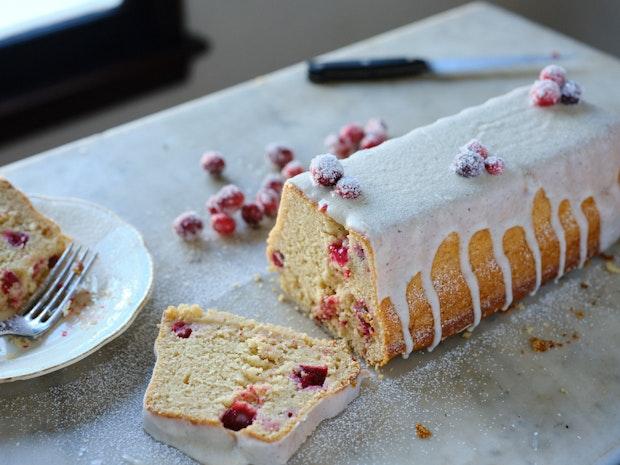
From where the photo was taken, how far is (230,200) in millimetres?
3244

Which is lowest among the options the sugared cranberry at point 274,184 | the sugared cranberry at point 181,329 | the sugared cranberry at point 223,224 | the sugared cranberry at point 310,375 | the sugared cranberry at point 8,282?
the sugared cranberry at point 223,224

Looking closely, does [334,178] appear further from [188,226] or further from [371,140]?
[371,140]

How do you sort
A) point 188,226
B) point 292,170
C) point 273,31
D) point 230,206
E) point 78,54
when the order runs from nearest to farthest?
1. point 188,226
2. point 230,206
3. point 292,170
4. point 78,54
5. point 273,31

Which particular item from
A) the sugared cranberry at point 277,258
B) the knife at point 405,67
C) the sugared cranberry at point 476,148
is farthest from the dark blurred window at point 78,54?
the sugared cranberry at point 476,148

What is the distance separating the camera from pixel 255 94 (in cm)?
404

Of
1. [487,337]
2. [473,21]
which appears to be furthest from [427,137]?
[473,21]

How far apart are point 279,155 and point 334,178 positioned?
0.91 m

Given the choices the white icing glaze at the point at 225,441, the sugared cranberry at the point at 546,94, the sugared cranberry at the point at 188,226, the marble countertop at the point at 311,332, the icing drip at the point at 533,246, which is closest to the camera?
the white icing glaze at the point at 225,441

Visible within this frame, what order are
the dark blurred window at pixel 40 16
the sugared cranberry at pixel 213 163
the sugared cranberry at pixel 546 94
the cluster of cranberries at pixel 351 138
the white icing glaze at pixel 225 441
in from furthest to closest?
the dark blurred window at pixel 40 16 < the cluster of cranberries at pixel 351 138 < the sugared cranberry at pixel 213 163 < the sugared cranberry at pixel 546 94 < the white icing glaze at pixel 225 441

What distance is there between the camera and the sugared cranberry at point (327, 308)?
8.91 feet

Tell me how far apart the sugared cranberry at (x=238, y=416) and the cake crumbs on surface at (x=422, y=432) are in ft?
1.58

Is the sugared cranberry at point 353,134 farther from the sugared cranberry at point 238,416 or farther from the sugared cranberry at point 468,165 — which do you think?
the sugared cranberry at point 238,416

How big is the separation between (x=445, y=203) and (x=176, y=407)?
1.00 meters

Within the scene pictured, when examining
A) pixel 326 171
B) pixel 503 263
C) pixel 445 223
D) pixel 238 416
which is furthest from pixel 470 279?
pixel 238 416
